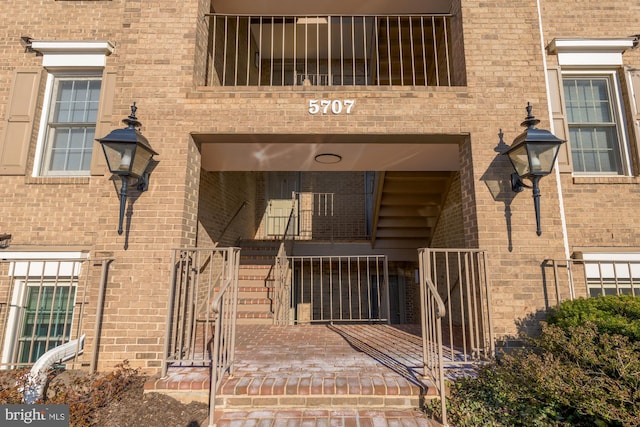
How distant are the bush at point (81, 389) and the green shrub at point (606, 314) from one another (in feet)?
15.1

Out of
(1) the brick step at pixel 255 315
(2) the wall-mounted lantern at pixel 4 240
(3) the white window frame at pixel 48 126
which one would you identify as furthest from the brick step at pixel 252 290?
(3) the white window frame at pixel 48 126

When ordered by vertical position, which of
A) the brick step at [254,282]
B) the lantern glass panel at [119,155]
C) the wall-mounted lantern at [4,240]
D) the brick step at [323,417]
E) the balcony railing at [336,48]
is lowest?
the brick step at [323,417]

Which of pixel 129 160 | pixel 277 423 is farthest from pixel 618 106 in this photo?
pixel 129 160

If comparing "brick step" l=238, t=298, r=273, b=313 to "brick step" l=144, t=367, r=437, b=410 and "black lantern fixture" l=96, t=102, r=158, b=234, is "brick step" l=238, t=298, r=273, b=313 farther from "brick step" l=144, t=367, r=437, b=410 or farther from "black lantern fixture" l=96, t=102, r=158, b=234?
"brick step" l=144, t=367, r=437, b=410

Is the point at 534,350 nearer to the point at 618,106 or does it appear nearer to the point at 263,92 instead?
the point at 618,106

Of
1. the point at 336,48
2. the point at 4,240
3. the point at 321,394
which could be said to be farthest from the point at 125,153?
the point at 336,48

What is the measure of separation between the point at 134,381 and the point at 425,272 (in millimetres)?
3286

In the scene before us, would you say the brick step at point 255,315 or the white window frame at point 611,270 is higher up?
the white window frame at point 611,270

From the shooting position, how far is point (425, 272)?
3342mm

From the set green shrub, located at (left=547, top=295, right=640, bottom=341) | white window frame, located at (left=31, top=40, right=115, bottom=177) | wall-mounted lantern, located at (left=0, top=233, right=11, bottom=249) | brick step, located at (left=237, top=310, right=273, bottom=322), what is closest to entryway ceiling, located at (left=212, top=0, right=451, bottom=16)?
white window frame, located at (left=31, top=40, right=115, bottom=177)

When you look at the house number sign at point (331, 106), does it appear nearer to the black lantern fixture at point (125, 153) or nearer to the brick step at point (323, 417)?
the black lantern fixture at point (125, 153)

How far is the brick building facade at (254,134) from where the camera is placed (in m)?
3.89

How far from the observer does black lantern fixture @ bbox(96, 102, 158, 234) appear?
3.64 m

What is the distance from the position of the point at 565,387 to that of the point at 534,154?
7.88ft
